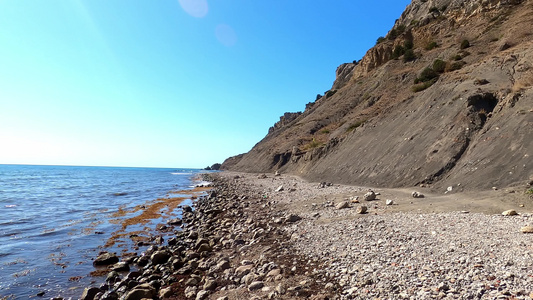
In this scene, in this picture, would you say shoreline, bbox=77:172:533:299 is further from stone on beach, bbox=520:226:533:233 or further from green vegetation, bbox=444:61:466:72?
green vegetation, bbox=444:61:466:72

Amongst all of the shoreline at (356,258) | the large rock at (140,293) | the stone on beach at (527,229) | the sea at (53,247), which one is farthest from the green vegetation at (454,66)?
the large rock at (140,293)

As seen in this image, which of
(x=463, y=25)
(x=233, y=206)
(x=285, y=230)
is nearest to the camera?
(x=285, y=230)

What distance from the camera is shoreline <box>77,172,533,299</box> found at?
5406 mm

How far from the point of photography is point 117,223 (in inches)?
748

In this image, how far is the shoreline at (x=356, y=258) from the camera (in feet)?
17.7

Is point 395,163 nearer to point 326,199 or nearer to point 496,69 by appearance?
point 326,199

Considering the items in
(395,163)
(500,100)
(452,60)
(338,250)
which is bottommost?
(338,250)

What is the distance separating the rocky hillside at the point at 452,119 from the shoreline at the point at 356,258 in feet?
14.1

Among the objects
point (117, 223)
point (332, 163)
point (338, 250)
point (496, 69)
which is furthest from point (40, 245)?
point (496, 69)

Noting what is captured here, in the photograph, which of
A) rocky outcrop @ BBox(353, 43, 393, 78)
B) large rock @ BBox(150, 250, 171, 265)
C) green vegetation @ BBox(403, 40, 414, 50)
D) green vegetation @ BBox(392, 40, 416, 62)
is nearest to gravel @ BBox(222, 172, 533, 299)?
large rock @ BBox(150, 250, 171, 265)

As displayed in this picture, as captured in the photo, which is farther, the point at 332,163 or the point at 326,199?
the point at 332,163

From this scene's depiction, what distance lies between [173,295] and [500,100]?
23602 mm

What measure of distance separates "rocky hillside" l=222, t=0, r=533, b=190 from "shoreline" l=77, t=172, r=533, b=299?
4297 millimetres

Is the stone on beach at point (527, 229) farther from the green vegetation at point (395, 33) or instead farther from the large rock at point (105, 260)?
the green vegetation at point (395, 33)
